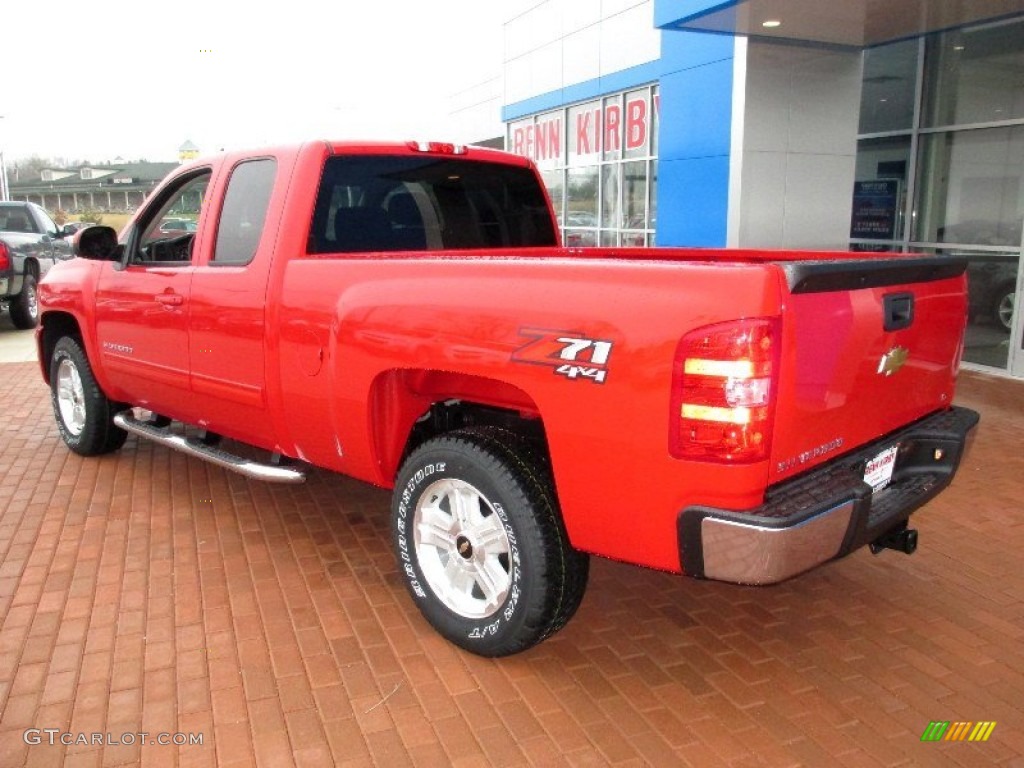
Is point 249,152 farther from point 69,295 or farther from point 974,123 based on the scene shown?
point 974,123

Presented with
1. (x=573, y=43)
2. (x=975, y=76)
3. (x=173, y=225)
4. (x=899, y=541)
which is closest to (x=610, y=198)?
(x=573, y=43)

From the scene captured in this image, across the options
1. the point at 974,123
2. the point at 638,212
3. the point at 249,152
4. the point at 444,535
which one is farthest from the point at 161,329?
the point at 638,212

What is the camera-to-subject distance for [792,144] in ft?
30.0

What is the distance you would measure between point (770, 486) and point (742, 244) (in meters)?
7.18

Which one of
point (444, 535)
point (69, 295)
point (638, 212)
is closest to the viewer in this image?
point (444, 535)

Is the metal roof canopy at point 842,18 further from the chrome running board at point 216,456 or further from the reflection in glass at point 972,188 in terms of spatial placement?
the chrome running board at point 216,456

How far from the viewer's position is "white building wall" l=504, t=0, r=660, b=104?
1331 centimetres

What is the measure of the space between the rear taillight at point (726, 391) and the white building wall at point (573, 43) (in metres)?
10.5

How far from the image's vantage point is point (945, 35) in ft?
30.5

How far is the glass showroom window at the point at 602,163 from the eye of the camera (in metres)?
13.7

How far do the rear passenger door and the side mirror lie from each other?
0.91 meters

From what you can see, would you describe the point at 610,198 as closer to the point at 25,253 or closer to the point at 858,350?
the point at 25,253

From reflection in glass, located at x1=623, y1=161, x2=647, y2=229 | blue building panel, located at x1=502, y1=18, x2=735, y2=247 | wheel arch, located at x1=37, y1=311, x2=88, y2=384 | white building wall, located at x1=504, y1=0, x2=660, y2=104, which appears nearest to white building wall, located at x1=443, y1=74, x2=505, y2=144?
white building wall, located at x1=504, y1=0, x2=660, y2=104

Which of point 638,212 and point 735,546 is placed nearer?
point 735,546
